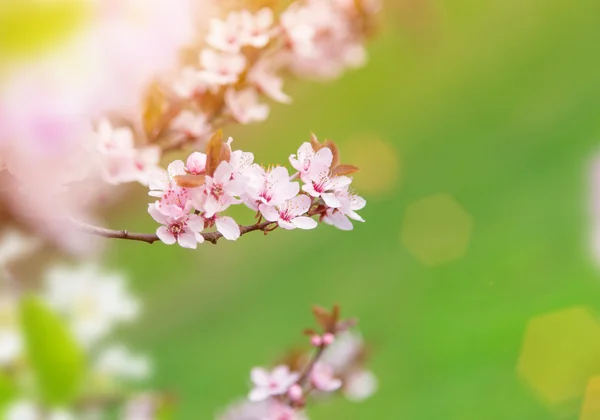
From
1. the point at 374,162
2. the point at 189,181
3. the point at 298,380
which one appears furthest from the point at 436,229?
the point at 189,181

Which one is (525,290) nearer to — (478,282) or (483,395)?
(478,282)

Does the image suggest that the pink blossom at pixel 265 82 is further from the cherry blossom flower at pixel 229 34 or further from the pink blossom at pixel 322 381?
the pink blossom at pixel 322 381

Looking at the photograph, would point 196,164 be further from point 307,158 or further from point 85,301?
point 85,301

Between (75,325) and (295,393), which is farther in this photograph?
(75,325)

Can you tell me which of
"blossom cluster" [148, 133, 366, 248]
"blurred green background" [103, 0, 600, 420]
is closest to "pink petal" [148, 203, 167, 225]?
"blossom cluster" [148, 133, 366, 248]

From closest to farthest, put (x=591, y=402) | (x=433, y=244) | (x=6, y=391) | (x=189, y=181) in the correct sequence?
(x=189, y=181)
(x=6, y=391)
(x=591, y=402)
(x=433, y=244)

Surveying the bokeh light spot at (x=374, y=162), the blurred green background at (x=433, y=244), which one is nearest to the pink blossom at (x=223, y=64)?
the blurred green background at (x=433, y=244)

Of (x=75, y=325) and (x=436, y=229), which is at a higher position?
(x=436, y=229)
